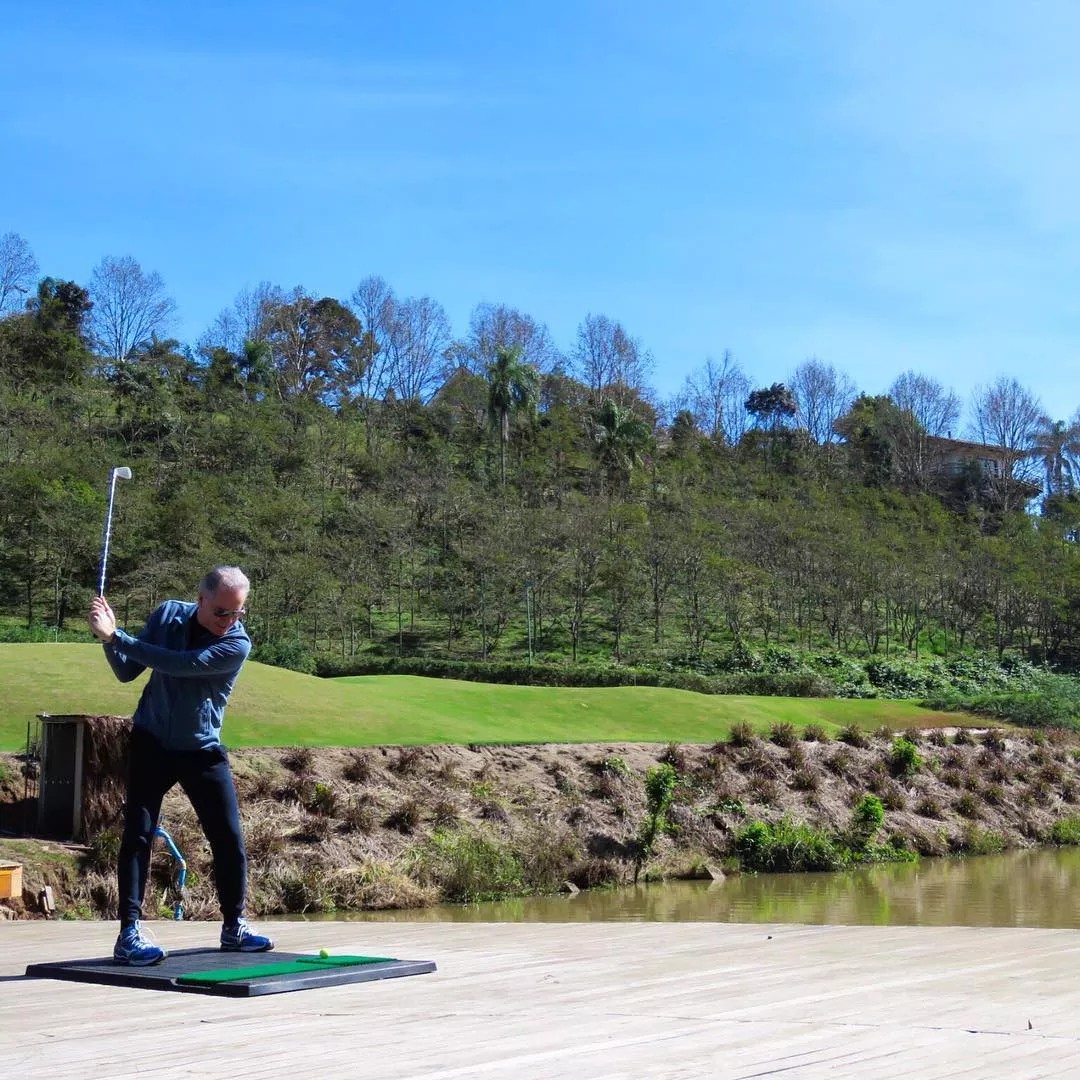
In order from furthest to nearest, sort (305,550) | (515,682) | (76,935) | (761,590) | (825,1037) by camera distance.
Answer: (761,590) < (305,550) < (515,682) < (76,935) < (825,1037)

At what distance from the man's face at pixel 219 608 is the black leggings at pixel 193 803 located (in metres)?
0.61

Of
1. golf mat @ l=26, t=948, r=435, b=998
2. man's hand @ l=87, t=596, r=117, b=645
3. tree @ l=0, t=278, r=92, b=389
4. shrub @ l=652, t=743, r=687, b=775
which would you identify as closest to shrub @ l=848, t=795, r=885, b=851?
shrub @ l=652, t=743, r=687, b=775

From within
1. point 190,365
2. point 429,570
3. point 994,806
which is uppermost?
point 190,365

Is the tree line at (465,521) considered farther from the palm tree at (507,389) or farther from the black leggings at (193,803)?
the black leggings at (193,803)

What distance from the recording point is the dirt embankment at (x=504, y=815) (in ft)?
48.8

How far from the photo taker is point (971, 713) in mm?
34406

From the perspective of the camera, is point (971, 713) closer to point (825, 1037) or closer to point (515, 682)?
point (515, 682)

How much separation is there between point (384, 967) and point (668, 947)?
178cm

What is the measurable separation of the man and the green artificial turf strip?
61 centimetres

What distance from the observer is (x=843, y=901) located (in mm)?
15500

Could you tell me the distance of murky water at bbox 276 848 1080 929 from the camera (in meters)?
13.7

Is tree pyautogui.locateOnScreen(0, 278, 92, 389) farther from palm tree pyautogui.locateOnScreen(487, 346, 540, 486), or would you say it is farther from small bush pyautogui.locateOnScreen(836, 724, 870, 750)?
small bush pyautogui.locateOnScreen(836, 724, 870, 750)

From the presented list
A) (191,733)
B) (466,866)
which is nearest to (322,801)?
(466,866)

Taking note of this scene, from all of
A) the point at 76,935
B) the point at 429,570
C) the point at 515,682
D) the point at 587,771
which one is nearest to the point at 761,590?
the point at 429,570
